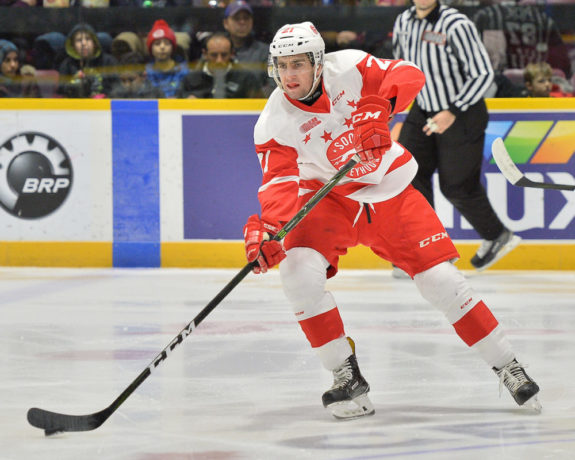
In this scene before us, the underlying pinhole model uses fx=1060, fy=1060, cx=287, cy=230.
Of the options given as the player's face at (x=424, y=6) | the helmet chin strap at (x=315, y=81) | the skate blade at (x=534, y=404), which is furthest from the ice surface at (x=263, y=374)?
the player's face at (x=424, y=6)

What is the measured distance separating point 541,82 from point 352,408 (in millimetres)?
3099

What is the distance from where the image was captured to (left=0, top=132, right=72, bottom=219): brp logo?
5.48 meters

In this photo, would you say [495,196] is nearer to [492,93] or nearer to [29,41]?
[492,93]

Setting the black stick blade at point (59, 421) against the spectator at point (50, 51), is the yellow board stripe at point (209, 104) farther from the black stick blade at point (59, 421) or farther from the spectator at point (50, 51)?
the black stick blade at point (59, 421)

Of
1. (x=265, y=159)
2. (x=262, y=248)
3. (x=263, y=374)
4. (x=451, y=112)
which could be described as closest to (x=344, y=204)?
(x=265, y=159)

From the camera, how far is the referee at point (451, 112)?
4.79 m

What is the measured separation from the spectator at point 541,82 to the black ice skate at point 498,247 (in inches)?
31.0

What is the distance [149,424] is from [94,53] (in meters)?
3.34

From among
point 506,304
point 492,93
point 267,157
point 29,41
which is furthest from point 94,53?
point 267,157

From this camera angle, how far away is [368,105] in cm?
257

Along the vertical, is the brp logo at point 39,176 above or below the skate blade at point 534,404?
below

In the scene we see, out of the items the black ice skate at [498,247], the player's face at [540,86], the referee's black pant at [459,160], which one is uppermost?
the player's face at [540,86]

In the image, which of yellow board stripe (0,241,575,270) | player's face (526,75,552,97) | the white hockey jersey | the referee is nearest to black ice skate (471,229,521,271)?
the referee

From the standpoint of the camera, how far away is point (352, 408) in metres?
2.65
